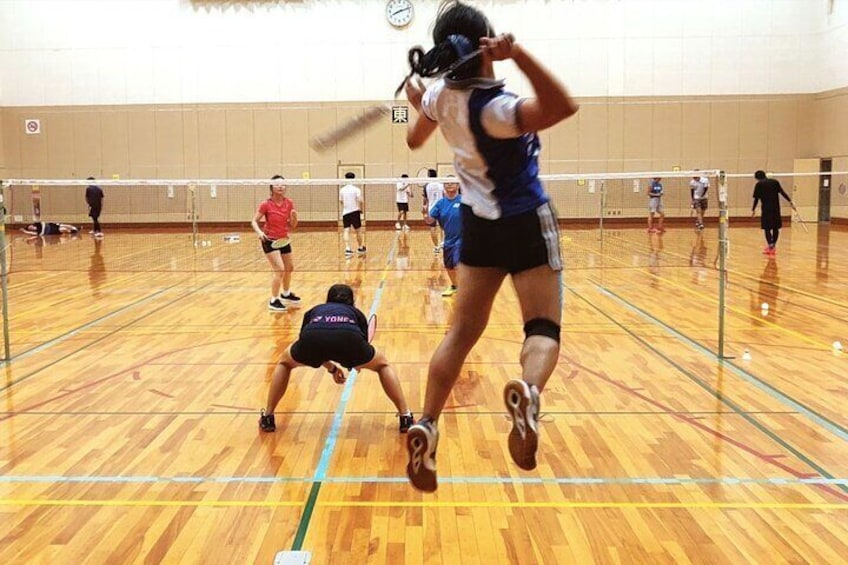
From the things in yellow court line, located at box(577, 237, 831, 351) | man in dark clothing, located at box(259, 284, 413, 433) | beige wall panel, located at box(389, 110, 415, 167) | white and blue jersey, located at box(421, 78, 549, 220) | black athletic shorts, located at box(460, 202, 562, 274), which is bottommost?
yellow court line, located at box(577, 237, 831, 351)

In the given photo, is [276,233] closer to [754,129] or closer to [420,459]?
[420,459]

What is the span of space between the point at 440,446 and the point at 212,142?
93.0 feet

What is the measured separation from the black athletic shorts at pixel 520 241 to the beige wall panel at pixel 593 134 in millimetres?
29819

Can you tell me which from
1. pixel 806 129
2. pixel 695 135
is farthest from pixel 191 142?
pixel 806 129

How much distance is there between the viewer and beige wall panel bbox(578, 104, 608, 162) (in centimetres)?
3191

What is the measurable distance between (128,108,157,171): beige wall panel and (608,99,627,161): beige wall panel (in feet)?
61.0

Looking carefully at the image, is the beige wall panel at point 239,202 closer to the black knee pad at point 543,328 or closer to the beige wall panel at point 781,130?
the beige wall panel at point 781,130

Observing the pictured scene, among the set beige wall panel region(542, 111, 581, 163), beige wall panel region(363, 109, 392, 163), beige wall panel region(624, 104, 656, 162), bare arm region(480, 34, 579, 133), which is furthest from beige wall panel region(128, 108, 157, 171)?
bare arm region(480, 34, 579, 133)

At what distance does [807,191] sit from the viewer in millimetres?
31453

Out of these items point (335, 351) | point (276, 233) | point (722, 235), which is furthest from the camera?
point (276, 233)

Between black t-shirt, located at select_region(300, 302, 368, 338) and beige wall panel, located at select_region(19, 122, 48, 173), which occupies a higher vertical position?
beige wall panel, located at select_region(19, 122, 48, 173)

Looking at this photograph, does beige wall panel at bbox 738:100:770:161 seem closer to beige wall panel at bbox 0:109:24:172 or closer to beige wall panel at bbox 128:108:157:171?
beige wall panel at bbox 128:108:157:171

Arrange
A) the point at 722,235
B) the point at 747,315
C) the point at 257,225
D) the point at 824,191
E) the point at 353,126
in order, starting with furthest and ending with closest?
the point at 824,191, the point at 257,225, the point at 747,315, the point at 722,235, the point at 353,126

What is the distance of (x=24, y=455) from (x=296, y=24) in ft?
92.2
